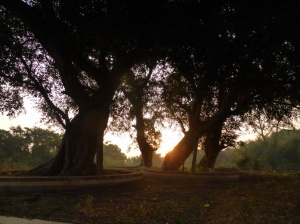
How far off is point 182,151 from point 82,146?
5.51 metres

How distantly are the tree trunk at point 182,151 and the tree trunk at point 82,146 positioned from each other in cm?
459

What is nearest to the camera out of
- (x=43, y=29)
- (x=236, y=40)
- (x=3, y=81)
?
(x=43, y=29)

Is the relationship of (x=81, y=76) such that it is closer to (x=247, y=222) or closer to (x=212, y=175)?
(x=212, y=175)

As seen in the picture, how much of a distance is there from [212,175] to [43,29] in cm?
977

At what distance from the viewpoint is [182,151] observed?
54.7ft

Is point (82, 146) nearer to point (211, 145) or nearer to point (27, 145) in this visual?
point (211, 145)

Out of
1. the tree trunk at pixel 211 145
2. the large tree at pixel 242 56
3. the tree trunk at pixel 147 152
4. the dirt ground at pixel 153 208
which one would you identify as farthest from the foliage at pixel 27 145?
the dirt ground at pixel 153 208

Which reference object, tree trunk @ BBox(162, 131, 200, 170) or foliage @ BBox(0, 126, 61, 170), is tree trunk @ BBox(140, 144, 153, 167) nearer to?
tree trunk @ BBox(162, 131, 200, 170)

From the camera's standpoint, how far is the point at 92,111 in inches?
523

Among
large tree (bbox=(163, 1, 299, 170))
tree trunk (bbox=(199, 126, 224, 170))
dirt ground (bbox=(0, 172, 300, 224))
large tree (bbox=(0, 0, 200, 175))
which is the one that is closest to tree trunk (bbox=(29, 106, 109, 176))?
large tree (bbox=(0, 0, 200, 175))

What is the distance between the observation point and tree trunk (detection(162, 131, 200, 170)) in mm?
16400

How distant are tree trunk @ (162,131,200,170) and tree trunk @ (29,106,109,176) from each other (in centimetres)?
459

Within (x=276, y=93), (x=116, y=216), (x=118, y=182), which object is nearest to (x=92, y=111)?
(x=118, y=182)

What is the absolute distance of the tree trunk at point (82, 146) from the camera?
Answer: 13227mm
